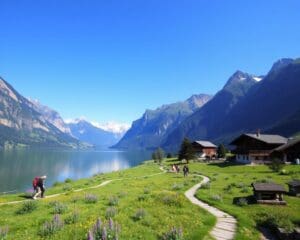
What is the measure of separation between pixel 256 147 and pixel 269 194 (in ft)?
211

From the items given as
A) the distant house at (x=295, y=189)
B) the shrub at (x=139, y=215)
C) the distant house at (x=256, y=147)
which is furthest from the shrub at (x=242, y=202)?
the distant house at (x=256, y=147)

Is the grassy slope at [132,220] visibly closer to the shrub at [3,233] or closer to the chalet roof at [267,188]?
the shrub at [3,233]

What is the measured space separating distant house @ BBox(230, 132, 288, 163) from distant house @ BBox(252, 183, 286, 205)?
5985 centimetres

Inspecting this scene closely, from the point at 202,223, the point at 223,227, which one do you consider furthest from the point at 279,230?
the point at 202,223

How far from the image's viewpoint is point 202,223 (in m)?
18.8

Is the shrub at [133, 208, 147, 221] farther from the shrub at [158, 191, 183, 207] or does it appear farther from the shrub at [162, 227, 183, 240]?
the shrub at [158, 191, 183, 207]

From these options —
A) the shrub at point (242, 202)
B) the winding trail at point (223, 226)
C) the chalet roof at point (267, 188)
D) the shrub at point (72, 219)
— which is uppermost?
the chalet roof at point (267, 188)

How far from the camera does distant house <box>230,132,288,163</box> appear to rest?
8662cm

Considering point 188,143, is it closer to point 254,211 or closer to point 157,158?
point 157,158

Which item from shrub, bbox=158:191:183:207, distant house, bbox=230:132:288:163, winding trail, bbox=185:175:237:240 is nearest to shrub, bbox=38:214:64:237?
winding trail, bbox=185:175:237:240

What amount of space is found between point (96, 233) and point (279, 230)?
35.3 ft

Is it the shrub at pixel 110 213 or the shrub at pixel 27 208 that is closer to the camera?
the shrub at pixel 110 213

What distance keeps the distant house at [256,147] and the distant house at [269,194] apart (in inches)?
2356

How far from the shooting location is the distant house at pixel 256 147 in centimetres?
8662
